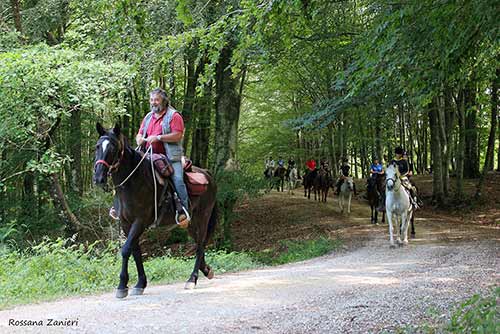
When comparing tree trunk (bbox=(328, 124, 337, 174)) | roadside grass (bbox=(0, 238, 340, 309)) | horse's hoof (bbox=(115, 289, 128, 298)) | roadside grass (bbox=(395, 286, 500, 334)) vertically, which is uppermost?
tree trunk (bbox=(328, 124, 337, 174))

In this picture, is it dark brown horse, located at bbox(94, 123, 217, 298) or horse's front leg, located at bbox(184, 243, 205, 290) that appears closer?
dark brown horse, located at bbox(94, 123, 217, 298)

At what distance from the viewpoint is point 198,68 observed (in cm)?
2047

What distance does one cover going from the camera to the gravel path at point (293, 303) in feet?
18.0

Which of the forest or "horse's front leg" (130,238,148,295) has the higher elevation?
the forest

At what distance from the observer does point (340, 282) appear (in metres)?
9.07

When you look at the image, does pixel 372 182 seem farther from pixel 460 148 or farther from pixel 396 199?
pixel 396 199

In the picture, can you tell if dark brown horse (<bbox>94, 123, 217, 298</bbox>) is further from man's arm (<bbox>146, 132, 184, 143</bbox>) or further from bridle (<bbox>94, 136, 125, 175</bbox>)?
man's arm (<bbox>146, 132, 184, 143</bbox>)

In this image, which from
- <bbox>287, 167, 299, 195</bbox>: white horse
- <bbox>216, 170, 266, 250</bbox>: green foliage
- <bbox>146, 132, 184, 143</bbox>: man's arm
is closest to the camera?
<bbox>146, 132, 184, 143</bbox>: man's arm

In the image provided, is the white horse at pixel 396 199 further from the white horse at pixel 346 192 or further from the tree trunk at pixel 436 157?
the tree trunk at pixel 436 157

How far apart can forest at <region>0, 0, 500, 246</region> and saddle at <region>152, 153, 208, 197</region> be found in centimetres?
165

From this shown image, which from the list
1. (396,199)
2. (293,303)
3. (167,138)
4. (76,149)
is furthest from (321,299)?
(76,149)

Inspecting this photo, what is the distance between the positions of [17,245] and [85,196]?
188 inches

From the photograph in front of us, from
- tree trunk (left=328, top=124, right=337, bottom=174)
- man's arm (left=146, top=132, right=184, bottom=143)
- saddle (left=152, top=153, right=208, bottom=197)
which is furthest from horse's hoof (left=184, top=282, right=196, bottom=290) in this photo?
tree trunk (left=328, top=124, right=337, bottom=174)

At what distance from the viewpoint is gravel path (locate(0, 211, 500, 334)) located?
5.47 metres
